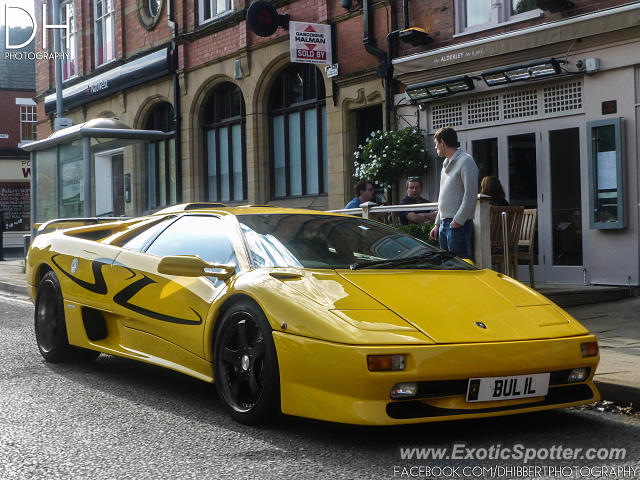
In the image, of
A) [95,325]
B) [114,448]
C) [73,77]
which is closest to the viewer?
[114,448]

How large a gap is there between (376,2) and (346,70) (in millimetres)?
1390

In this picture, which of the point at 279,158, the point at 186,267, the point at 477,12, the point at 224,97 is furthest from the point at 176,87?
the point at 186,267

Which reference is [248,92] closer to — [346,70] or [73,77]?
[346,70]

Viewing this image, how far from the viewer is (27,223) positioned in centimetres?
4144

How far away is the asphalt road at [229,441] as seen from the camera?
4078 millimetres

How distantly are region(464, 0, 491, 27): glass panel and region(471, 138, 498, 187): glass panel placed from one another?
1.83 m

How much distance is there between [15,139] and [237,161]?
28121mm

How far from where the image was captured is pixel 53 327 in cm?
713

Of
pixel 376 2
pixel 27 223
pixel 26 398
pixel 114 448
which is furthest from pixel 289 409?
pixel 27 223

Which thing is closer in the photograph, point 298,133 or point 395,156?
point 395,156

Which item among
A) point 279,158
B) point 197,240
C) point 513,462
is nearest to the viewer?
point 513,462

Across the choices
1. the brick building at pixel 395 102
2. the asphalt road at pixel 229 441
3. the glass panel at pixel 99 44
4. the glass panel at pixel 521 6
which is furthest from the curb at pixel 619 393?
the glass panel at pixel 99 44

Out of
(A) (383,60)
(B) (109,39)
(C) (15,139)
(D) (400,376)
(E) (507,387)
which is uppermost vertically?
(B) (109,39)

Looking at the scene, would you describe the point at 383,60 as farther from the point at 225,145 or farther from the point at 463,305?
the point at 463,305
